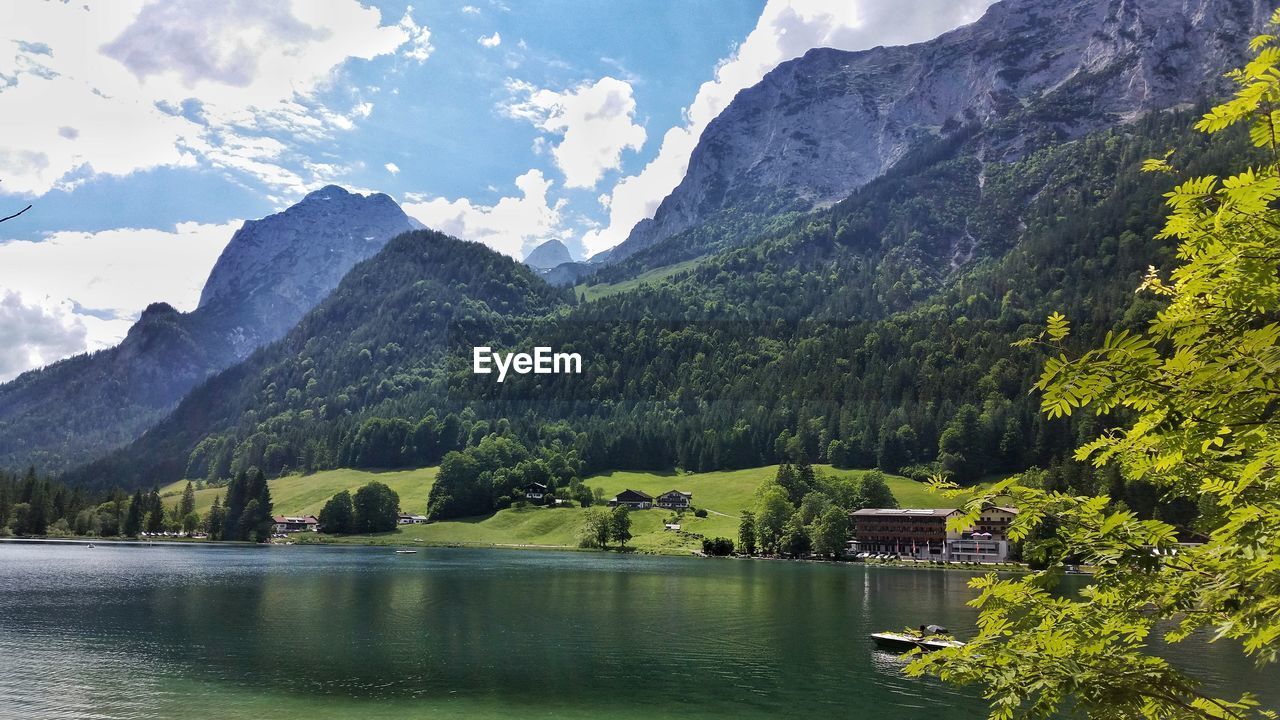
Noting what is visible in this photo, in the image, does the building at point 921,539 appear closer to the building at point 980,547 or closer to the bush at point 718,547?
the building at point 980,547

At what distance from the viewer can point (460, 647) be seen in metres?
58.9

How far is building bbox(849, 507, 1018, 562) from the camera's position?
174 meters

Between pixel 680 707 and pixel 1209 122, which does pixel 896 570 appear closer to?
pixel 680 707

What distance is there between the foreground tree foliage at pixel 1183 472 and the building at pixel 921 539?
174108 mm

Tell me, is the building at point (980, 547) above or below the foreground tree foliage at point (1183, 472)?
below

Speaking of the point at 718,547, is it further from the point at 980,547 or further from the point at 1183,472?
the point at 1183,472

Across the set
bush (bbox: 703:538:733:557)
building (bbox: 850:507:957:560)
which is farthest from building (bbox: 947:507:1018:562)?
bush (bbox: 703:538:733:557)

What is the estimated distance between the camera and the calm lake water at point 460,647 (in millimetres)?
42625

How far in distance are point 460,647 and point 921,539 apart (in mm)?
143736

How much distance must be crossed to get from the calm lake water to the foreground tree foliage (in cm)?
3420

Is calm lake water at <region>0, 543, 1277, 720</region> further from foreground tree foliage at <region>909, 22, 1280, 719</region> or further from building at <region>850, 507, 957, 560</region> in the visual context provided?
building at <region>850, 507, 957, 560</region>

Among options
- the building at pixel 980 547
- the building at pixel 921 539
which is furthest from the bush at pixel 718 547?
the building at pixel 980 547

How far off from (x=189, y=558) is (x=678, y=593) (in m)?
109

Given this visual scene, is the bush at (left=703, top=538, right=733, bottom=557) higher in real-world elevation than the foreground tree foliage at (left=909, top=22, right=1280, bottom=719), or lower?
lower
